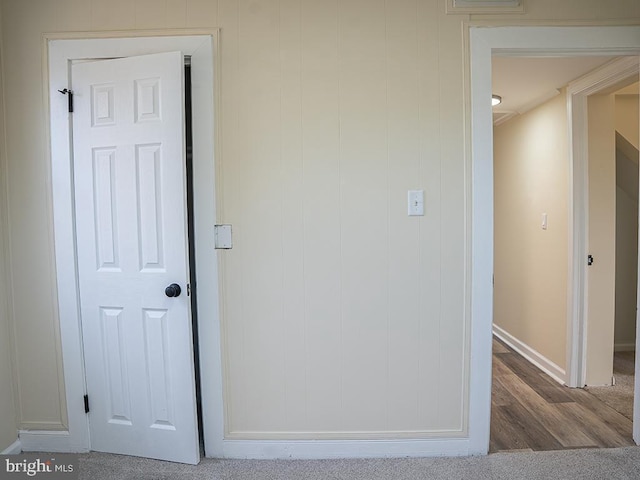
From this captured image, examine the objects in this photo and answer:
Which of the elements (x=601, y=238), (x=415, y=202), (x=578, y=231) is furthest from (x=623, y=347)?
(x=415, y=202)

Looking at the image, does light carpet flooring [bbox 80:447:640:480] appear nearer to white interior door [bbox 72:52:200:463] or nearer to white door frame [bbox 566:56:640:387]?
white interior door [bbox 72:52:200:463]

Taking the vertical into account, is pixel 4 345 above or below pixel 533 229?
below

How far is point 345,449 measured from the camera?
186 cm

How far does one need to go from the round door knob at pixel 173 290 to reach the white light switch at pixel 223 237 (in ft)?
0.91

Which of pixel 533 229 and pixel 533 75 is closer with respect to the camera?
pixel 533 75

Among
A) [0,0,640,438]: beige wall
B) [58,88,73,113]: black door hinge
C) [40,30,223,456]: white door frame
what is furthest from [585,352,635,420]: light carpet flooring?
[58,88,73,113]: black door hinge

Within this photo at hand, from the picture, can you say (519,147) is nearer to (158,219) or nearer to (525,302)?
(525,302)

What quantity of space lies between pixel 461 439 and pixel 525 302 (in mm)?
1936

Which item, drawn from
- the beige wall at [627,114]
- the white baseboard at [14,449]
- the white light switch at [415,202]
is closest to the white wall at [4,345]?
the white baseboard at [14,449]

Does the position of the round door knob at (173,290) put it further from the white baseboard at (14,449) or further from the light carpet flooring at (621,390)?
the light carpet flooring at (621,390)

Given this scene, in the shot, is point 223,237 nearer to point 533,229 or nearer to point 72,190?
point 72,190

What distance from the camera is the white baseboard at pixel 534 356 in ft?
9.07

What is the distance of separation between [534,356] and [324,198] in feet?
8.52

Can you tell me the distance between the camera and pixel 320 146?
181 cm
